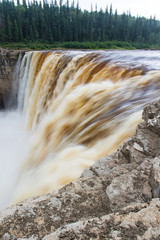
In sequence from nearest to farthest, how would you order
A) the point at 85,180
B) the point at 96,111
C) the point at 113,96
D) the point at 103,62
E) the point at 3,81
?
1. the point at 85,180
2. the point at 96,111
3. the point at 113,96
4. the point at 103,62
5. the point at 3,81

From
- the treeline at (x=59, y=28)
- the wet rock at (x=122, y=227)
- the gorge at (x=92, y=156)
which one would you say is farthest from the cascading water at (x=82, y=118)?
the treeline at (x=59, y=28)

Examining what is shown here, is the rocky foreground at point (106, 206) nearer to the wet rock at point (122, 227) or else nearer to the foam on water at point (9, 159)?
the wet rock at point (122, 227)

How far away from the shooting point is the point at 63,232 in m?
1.22

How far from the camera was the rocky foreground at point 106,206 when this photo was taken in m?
1.19

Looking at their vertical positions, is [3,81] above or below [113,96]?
above

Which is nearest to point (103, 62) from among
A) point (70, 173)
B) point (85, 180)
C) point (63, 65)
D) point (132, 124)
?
point (63, 65)

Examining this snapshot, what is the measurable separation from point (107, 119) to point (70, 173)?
1.81m

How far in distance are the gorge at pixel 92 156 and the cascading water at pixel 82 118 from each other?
0.02m

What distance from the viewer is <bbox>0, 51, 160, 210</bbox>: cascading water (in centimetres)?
334

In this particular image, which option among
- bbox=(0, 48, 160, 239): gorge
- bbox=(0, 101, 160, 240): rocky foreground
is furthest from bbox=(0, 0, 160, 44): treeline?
bbox=(0, 101, 160, 240): rocky foreground

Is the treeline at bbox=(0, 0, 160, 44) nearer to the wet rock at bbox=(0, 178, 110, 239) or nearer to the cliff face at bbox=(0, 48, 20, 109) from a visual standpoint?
the cliff face at bbox=(0, 48, 20, 109)

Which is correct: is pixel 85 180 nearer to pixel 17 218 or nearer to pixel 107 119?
pixel 17 218

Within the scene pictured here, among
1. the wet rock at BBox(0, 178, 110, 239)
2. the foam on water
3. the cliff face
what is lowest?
the foam on water

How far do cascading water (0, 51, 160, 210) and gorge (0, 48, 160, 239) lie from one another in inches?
0.6
